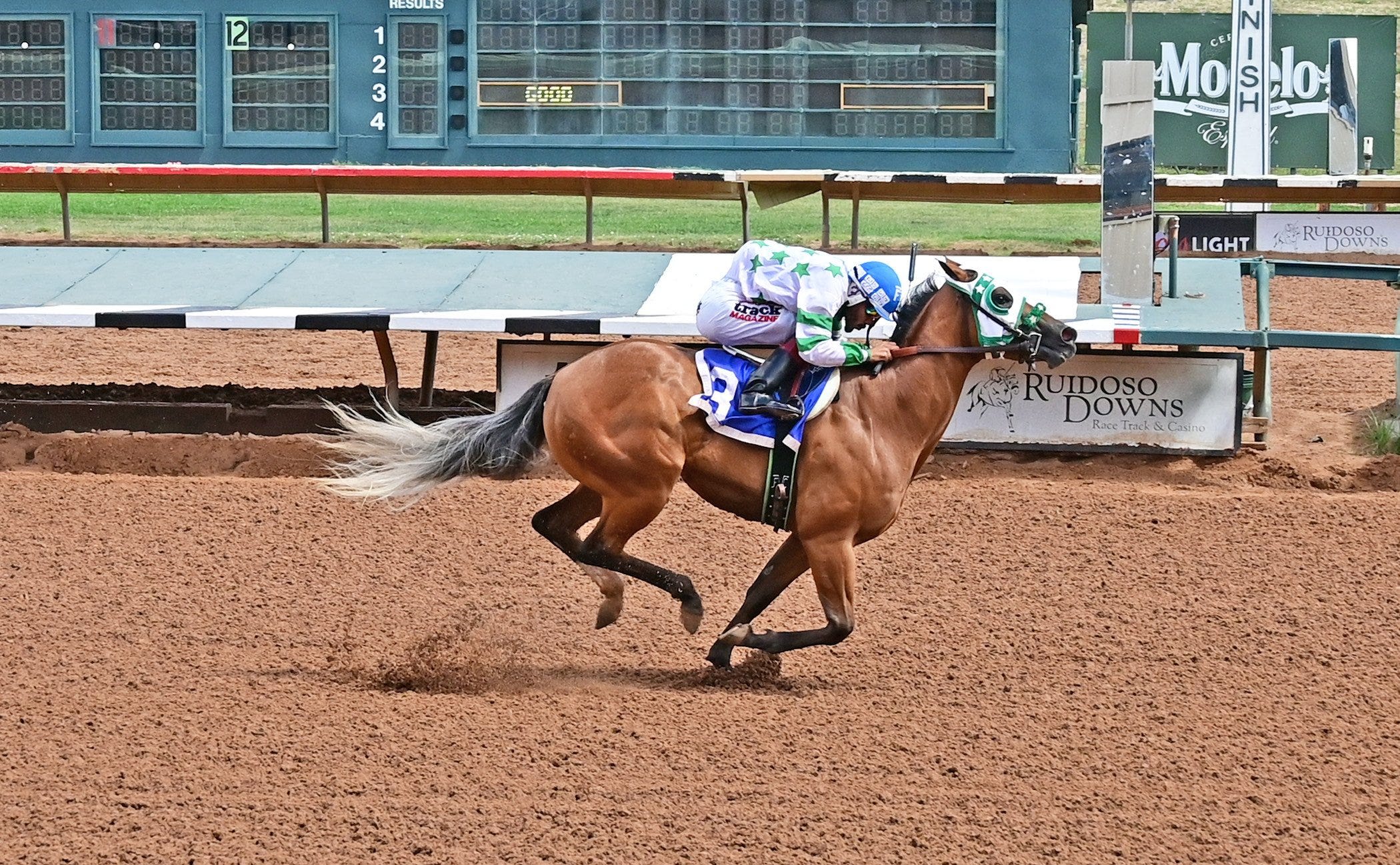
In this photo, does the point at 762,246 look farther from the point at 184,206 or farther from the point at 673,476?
the point at 184,206

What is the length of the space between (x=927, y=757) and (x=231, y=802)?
212 centimetres

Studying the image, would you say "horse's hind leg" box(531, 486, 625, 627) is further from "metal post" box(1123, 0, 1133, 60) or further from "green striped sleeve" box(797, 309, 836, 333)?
"metal post" box(1123, 0, 1133, 60)

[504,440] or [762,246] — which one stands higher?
[762,246]

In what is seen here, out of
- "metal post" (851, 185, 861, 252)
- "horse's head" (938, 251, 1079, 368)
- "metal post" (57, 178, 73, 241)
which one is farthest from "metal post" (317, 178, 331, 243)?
"horse's head" (938, 251, 1079, 368)

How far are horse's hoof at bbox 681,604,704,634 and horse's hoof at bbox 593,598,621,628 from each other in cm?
26

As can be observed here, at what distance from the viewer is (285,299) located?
34.8 feet

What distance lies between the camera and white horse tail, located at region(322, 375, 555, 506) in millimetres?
6445

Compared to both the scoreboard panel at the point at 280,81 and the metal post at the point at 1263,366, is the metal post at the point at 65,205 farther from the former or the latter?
the metal post at the point at 1263,366

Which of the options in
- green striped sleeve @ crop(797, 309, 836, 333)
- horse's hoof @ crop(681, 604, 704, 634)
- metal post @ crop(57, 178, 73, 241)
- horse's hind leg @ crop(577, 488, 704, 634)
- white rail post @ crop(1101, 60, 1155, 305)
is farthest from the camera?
metal post @ crop(57, 178, 73, 241)

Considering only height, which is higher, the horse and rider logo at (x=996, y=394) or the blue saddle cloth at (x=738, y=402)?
the blue saddle cloth at (x=738, y=402)

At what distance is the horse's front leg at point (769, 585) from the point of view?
6328 mm

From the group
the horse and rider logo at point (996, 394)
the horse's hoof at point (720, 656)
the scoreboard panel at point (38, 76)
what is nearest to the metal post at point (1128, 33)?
the horse and rider logo at point (996, 394)

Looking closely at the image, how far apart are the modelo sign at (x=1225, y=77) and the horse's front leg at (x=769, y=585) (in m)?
19.6

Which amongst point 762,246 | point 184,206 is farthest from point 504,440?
point 184,206
